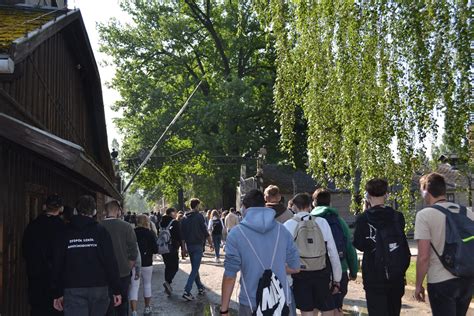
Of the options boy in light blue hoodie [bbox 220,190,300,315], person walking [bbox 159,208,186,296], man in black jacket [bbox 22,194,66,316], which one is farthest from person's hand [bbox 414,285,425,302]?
person walking [bbox 159,208,186,296]

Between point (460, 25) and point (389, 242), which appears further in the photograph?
point (460, 25)

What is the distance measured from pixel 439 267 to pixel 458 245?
30 centimetres

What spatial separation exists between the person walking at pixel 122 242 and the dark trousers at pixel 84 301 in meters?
1.79

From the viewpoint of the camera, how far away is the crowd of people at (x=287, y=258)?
16.7ft

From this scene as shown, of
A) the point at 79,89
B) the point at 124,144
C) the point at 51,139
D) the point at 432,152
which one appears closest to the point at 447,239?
the point at 51,139

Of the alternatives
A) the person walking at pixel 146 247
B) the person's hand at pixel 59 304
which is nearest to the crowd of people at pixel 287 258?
the person's hand at pixel 59 304

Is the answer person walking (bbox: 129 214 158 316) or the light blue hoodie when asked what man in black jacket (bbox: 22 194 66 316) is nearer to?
the light blue hoodie

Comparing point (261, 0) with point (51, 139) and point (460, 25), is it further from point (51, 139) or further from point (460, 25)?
point (51, 139)

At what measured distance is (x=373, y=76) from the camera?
9602 millimetres

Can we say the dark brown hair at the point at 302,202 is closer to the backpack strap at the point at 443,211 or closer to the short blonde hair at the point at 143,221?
the backpack strap at the point at 443,211

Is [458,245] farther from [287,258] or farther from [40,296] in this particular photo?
[40,296]

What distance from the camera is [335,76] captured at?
33.9ft

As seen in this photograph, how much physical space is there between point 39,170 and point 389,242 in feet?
16.0

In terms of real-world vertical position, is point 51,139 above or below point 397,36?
below
